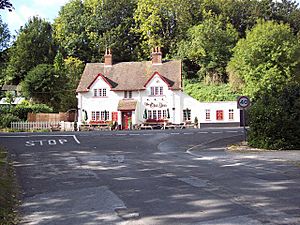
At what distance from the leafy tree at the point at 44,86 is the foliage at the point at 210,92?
58.6 ft

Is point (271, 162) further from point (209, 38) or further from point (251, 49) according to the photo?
point (209, 38)

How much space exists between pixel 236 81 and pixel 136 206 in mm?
47687

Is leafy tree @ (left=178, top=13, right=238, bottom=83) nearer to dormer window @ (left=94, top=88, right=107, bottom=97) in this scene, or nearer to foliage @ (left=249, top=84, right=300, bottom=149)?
dormer window @ (left=94, top=88, right=107, bottom=97)

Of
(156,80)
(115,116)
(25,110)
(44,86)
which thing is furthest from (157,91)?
(44,86)

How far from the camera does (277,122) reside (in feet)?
70.8

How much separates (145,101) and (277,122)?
30.2m

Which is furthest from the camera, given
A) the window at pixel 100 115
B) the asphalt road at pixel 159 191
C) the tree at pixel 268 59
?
the window at pixel 100 115

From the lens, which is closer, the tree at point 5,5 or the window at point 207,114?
the tree at point 5,5

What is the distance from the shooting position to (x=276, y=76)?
159 ft

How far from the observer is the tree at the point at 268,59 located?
4869cm

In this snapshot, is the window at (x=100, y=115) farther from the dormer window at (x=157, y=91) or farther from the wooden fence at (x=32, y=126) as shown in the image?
the dormer window at (x=157, y=91)

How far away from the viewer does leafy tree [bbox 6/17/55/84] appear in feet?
223

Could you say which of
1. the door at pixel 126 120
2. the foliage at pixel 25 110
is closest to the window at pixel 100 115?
the door at pixel 126 120

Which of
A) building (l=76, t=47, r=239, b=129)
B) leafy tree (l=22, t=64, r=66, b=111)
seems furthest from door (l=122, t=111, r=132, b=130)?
leafy tree (l=22, t=64, r=66, b=111)
